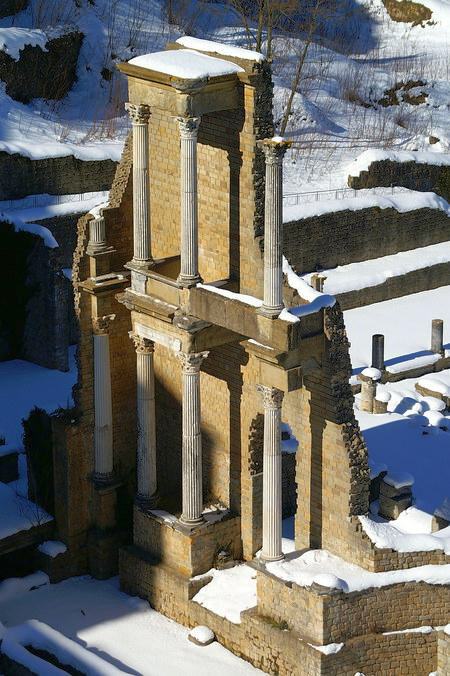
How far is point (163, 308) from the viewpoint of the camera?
2786 cm

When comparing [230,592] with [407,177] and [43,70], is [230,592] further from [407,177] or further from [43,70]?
[43,70]

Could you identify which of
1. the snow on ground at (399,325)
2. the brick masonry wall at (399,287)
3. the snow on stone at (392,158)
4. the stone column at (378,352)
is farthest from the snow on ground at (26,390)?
the snow on stone at (392,158)

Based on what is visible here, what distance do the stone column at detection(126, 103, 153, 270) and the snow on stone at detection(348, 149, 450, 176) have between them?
69.4ft

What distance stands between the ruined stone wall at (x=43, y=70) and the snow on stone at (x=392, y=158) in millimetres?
7932

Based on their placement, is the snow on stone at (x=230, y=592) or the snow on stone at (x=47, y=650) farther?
the snow on stone at (x=230, y=592)

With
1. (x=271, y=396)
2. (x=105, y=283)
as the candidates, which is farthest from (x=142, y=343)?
(x=271, y=396)

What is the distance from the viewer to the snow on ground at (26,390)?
117 feet

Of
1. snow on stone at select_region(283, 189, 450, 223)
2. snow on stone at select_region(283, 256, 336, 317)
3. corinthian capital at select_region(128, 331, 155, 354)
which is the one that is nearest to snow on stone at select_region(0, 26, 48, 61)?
snow on stone at select_region(283, 189, 450, 223)

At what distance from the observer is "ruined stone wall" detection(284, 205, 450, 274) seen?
148ft

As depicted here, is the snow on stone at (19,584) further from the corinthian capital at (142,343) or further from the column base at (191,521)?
Result: the corinthian capital at (142,343)

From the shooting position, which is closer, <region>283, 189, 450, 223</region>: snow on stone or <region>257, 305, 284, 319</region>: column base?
<region>257, 305, 284, 319</region>: column base

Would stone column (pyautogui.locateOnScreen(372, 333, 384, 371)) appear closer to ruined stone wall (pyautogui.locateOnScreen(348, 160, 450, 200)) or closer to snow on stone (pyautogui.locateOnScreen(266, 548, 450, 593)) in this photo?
ruined stone wall (pyautogui.locateOnScreen(348, 160, 450, 200))

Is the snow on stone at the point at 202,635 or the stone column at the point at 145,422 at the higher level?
the stone column at the point at 145,422

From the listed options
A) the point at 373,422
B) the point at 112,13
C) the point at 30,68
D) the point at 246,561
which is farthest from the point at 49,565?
the point at 112,13
